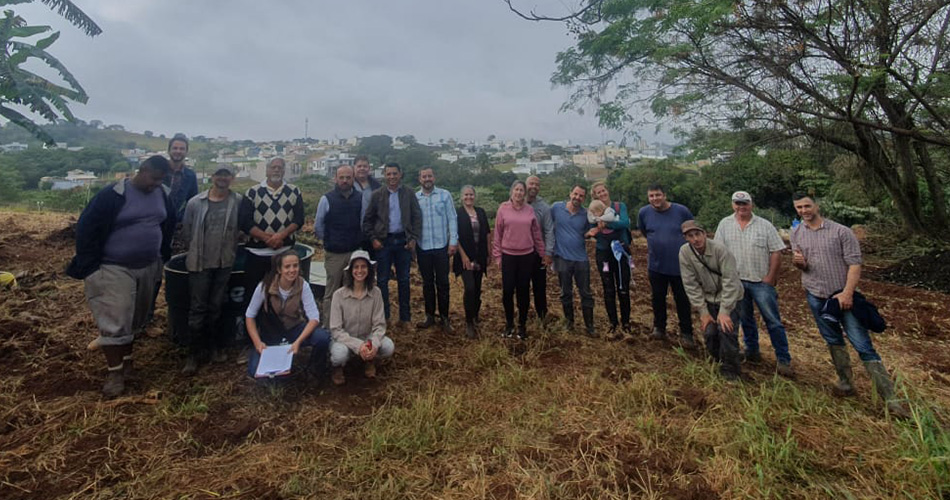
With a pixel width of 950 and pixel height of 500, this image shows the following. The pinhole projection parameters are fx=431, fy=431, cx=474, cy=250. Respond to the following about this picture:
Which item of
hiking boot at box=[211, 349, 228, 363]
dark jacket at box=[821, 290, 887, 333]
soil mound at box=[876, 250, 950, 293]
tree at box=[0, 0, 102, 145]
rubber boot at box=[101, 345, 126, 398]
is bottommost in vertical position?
soil mound at box=[876, 250, 950, 293]

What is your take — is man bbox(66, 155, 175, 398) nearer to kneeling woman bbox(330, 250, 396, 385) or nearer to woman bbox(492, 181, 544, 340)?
kneeling woman bbox(330, 250, 396, 385)

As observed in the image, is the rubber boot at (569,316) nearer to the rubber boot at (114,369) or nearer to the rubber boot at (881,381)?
the rubber boot at (881,381)

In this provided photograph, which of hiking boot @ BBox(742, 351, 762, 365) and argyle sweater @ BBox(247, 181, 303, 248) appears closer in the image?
argyle sweater @ BBox(247, 181, 303, 248)

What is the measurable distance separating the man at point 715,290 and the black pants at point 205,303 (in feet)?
10.9

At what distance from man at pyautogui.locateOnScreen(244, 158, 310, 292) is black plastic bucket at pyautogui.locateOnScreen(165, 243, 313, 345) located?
0.27 ft

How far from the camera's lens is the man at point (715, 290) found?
9.62 feet

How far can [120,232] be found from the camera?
2730 mm

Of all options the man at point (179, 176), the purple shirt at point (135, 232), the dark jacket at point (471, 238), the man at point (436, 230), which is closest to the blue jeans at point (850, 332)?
the dark jacket at point (471, 238)

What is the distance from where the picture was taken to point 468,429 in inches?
93.4

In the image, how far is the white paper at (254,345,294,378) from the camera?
2574 millimetres

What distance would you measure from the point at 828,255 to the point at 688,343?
118cm

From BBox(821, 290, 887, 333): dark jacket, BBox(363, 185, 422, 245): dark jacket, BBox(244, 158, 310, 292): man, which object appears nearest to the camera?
BBox(821, 290, 887, 333): dark jacket

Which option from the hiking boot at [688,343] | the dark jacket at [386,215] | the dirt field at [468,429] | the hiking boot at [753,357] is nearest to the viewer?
the dirt field at [468,429]

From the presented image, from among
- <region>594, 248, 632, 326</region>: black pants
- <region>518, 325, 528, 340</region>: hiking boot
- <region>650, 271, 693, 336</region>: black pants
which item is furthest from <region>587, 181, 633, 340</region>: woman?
<region>518, 325, 528, 340</region>: hiking boot
